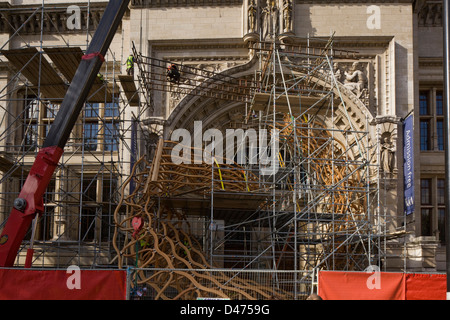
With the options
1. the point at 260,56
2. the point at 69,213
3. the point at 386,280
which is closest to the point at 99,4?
the point at 260,56

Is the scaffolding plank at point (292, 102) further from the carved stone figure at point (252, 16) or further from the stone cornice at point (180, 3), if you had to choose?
the stone cornice at point (180, 3)

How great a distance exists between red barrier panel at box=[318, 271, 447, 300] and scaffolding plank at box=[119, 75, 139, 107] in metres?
10.9

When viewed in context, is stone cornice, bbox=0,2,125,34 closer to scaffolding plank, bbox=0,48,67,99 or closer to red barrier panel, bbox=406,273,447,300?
scaffolding plank, bbox=0,48,67,99

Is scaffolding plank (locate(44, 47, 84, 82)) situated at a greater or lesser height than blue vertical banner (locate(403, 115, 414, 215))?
greater

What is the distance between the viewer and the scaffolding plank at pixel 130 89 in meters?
19.1

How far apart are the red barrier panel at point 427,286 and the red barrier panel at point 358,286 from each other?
26cm

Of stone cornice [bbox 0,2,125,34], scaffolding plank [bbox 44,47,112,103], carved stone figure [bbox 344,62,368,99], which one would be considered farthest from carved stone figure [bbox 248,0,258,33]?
scaffolding plank [bbox 44,47,112,103]

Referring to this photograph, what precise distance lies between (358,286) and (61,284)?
528 centimetres

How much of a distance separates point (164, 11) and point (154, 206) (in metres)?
8.44

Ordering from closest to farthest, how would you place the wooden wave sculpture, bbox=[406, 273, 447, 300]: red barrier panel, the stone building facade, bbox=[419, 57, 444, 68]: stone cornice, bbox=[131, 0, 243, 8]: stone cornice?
bbox=[406, 273, 447, 300]: red barrier panel
the wooden wave sculpture
the stone building facade
bbox=[131, 0, 243, 8]: stone cornice
bbox=[419, 57, 444, 68]: stone cornice

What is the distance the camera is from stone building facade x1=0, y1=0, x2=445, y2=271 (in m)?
21.3

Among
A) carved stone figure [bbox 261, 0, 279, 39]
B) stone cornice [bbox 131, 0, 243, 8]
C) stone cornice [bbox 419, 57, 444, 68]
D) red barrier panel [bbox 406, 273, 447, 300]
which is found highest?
stone cornice [bbox 131, 0, 243, 8]

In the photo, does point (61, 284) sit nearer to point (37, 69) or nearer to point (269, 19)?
point (37, 69)

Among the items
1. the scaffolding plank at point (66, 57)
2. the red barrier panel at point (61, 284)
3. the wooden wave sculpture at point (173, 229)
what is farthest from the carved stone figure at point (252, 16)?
A: the red barrier panel at point (61, 284)
